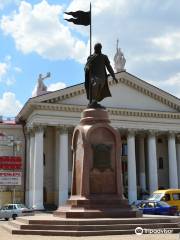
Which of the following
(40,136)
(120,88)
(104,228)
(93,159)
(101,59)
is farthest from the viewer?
(120,88)

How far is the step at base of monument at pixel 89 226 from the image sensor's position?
48.9 feet

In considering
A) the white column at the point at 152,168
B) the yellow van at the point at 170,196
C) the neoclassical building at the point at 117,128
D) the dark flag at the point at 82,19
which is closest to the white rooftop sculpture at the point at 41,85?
the neoclassical building at the point at 117,128

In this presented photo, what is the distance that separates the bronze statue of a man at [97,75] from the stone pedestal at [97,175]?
1078 millimetres

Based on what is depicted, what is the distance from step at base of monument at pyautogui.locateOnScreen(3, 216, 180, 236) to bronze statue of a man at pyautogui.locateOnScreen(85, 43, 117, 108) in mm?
5294

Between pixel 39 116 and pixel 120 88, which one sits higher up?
pixel 120 88

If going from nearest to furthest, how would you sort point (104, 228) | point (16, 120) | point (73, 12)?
1. point (104, 228)
2. point (73, 12)
3. point (16, 120)

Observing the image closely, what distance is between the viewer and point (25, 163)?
53.7 m

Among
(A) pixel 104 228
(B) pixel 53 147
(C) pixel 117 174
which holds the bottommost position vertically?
(A) pixel 104 228

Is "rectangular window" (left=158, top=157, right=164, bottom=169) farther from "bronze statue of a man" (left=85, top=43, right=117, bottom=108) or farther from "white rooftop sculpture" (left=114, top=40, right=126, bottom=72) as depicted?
"bronze statue of a man" (left=85, top=43, right=117, bottom=108)

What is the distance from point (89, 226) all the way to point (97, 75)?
6.56 m

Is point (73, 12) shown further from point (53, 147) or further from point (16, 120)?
point (16, 120)

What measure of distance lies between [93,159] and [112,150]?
33.0 inches

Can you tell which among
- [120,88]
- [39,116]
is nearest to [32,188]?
[39,116]

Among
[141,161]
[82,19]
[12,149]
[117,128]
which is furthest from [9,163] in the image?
[82,19]
